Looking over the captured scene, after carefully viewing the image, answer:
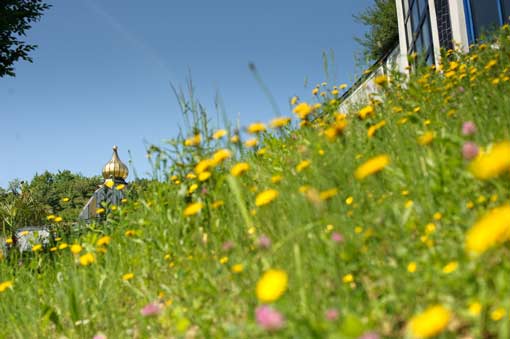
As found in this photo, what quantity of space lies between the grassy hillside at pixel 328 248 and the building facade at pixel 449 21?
185 inches

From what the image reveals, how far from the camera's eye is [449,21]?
9164 millimetres

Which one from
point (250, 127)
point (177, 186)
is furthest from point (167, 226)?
point (250, 127)

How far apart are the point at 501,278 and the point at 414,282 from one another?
0.28m

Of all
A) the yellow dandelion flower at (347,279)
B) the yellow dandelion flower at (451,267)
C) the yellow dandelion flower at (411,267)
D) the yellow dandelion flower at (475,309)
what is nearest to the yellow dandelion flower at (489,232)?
the yellow dandelion flower at (475,309)

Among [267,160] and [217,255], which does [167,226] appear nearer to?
[217,255]

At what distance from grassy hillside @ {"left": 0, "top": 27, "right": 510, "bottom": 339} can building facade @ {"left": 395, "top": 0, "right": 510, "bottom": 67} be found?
4.70m

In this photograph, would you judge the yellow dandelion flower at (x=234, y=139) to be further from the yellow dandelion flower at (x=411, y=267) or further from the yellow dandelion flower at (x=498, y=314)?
the yellow dandelion flower at (x=498, y=314)

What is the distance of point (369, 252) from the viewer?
1.64 metres

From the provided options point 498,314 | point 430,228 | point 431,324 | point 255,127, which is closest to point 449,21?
point 255,127

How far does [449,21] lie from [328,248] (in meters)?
9.16

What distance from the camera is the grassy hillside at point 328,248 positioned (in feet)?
4.21

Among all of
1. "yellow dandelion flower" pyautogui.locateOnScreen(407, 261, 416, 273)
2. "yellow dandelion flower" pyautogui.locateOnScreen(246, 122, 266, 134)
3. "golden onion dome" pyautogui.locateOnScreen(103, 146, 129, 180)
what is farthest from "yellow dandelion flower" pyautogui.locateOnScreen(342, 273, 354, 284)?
"golden onion dome" pyautogui.locateOnScreen(103, 146, 129, 180)

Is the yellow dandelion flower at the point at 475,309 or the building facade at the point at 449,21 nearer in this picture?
the yellow dandelion flower at the point at 475,309

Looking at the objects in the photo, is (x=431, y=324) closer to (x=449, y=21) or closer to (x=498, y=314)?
(x=498, y=314)
